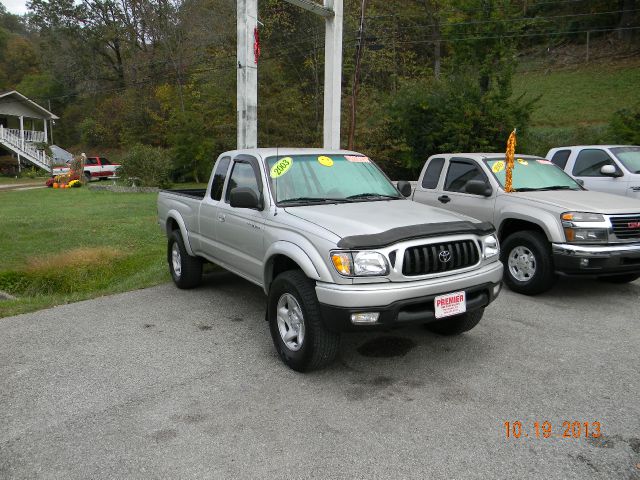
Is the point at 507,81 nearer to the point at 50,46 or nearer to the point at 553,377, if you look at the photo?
the point at 553,377

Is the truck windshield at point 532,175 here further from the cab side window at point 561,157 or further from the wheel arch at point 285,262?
the wheel arch at point 285,262

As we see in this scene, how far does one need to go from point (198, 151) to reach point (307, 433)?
25829 mm

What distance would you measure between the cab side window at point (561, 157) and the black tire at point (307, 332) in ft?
25.1

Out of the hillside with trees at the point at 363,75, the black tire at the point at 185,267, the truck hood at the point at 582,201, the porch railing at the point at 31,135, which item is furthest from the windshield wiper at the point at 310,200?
the porch railing at the point at 31,135

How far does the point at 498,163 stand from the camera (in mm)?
7258

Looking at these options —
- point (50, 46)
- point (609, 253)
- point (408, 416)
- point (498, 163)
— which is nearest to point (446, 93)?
point (498, 163)

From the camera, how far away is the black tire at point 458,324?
15.4 feet

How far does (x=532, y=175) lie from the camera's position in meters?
7.29

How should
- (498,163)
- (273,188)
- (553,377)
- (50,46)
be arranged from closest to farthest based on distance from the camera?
1. (553,377)
2. (273,188)
3. (498,163)
4. (50,46)

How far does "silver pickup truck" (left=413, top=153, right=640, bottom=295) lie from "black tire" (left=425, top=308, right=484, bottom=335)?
1.85 m

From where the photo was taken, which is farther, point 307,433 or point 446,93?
point 446,93

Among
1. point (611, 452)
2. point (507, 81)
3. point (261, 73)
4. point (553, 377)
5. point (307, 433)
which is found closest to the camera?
point (611, 452)

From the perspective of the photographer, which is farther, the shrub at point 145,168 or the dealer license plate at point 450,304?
the shrub at point 145,168

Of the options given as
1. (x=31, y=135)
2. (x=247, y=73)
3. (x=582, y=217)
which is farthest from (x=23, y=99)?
(x=582, y=217)
